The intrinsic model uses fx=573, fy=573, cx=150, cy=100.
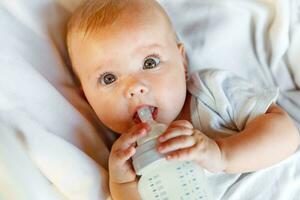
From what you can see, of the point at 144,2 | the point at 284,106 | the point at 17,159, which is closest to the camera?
the point at 17,159

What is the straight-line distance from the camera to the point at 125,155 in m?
0.97

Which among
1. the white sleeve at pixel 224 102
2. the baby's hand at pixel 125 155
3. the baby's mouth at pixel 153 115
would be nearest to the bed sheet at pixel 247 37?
the white sleeve at pixel 224 102

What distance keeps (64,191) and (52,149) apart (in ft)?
0.26

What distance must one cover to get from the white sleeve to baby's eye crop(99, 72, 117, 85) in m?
0.19

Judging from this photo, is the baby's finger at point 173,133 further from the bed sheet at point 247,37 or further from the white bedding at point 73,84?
the bed sheet at point 247,37

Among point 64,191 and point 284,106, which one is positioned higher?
point 64,191

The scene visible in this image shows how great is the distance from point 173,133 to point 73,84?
0.39m

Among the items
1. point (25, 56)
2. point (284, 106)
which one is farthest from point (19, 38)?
point (284, 106)

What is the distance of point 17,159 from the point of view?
0.99 meters

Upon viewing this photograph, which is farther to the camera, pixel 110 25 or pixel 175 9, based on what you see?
pixel 175 9

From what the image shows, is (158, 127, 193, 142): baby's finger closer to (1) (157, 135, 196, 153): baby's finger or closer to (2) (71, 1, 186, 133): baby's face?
(1) (157, 135, 196, 153): baby's finger

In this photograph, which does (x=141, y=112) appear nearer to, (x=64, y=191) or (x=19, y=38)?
(x=64, y=191)

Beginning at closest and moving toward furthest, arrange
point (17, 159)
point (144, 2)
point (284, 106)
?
point (17, 159) → point (144, 2) → point (284, 106)

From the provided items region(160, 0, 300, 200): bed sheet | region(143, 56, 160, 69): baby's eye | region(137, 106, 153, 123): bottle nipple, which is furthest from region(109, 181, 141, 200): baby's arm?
region(160, 0, 300, 200): bed sheet
